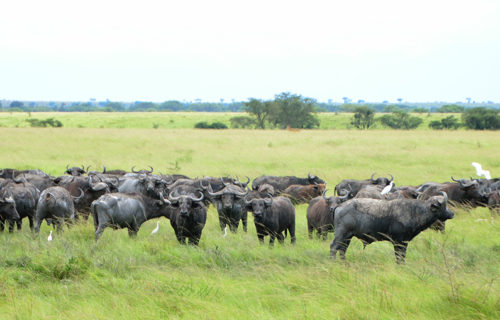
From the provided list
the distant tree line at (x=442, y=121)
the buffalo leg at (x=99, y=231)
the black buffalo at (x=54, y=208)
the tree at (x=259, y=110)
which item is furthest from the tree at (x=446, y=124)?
the buffalo leg at (x=99, y=231)

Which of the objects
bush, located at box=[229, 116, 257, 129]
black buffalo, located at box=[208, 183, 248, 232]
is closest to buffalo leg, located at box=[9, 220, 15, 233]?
black buffalo, located at box=[208, 183, 248, 232]

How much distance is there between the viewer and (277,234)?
10859 millimetres

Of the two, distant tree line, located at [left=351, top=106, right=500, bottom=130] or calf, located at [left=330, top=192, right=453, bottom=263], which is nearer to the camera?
calf, located at [left=330, top=192, right=453, bottom=263]

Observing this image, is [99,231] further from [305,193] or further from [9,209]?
[305,193]

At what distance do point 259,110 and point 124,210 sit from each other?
60491 millimetres

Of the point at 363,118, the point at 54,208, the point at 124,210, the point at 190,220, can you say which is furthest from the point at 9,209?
the point at 363,118

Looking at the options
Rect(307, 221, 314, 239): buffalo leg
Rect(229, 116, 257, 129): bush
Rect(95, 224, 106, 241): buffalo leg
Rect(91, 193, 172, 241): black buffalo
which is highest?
Rect(91, 193, 172, 241): black buffalo

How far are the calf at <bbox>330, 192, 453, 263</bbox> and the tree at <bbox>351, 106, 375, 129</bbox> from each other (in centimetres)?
6143

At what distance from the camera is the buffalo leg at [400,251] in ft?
29.3

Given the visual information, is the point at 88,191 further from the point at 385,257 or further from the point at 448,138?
the point at 448,138

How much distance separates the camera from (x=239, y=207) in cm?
1170

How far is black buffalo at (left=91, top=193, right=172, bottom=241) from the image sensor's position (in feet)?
35.6

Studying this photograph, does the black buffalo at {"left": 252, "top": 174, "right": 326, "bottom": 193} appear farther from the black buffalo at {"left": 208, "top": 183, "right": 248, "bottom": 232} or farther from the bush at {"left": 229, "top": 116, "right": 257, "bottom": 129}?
the bush at {"left": 229, "top": 116, "right": 257, "bottom": 129}

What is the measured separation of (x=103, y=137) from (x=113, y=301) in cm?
3010
